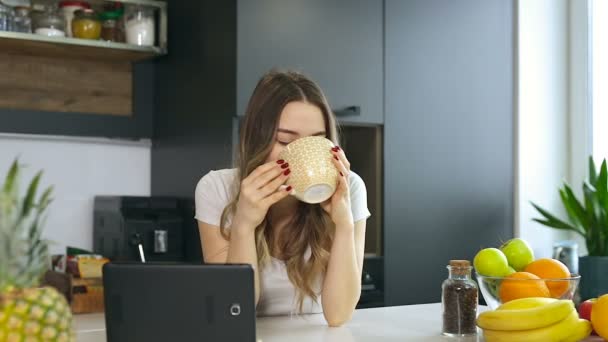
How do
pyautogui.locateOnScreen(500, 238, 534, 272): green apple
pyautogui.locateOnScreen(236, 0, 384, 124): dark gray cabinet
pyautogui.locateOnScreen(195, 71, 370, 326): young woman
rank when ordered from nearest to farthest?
pyautogui.locateOnScreen(500, 238, 534, 272): green apple, pyautogui.locateOnScreen(195, 71, 370, 326): young woman, pyautogui.locateOnScreen(236, 0, 384, 124): dark gray cabinet

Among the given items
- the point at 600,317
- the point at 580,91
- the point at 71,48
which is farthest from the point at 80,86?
the point at 600,317

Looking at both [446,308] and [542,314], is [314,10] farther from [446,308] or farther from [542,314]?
[542,314]

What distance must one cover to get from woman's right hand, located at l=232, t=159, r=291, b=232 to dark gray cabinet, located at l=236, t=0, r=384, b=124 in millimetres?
1010

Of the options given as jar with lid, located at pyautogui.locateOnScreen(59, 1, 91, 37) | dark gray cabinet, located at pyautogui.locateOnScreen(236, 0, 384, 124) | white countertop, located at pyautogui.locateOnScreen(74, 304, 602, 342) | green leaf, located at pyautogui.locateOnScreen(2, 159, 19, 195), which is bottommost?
white countertop, located at pyautogui.locateOnScreen(74, 304, 602, 342)

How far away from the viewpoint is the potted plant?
2.70 metres

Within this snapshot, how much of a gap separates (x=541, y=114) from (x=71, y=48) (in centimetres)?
195

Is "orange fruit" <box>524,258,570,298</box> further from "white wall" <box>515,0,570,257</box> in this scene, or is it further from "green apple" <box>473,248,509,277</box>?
"white wall" <box>515,0,570,257</box>

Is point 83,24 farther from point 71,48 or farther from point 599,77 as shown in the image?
point 599,77

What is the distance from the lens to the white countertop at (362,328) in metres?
1.38

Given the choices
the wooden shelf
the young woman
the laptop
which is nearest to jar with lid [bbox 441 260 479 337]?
the young woman

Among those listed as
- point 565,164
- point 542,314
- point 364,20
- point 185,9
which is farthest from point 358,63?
point 542,314

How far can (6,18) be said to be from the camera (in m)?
2.71

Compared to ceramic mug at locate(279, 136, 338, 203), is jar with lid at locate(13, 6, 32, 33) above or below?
above

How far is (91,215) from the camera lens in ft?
10.2
